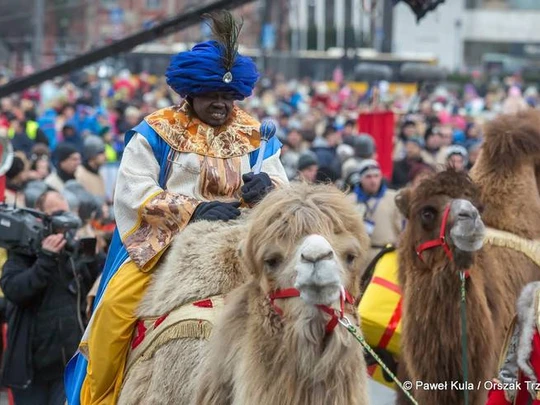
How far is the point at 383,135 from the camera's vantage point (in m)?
15.2

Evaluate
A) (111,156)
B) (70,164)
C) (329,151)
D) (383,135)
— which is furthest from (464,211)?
(111,156)

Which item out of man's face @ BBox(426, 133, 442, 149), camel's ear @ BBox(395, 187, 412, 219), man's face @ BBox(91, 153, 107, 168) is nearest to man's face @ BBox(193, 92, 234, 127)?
Answer: camel's ear @ BBox(395, 187, 412, 219)

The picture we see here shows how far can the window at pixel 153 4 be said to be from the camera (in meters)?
71.8

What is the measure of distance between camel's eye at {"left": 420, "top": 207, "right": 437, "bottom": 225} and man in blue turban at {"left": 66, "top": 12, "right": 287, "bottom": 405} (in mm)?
1382

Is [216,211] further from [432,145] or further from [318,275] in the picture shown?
[432,145]

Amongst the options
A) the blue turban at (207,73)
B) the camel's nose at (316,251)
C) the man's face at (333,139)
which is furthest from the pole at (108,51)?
the man's face at (333,139)

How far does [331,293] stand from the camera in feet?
13.3

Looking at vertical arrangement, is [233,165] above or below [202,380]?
above

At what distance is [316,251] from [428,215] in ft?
9.79

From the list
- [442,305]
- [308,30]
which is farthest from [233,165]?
[308,30]

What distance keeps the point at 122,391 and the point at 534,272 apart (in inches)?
115

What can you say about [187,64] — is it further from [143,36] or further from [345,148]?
[345,148]

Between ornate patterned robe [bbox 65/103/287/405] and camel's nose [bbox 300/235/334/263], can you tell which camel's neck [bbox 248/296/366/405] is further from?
ornate patterned robe [bbox 65/103/287/405]

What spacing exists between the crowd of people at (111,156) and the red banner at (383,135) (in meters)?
0.10
